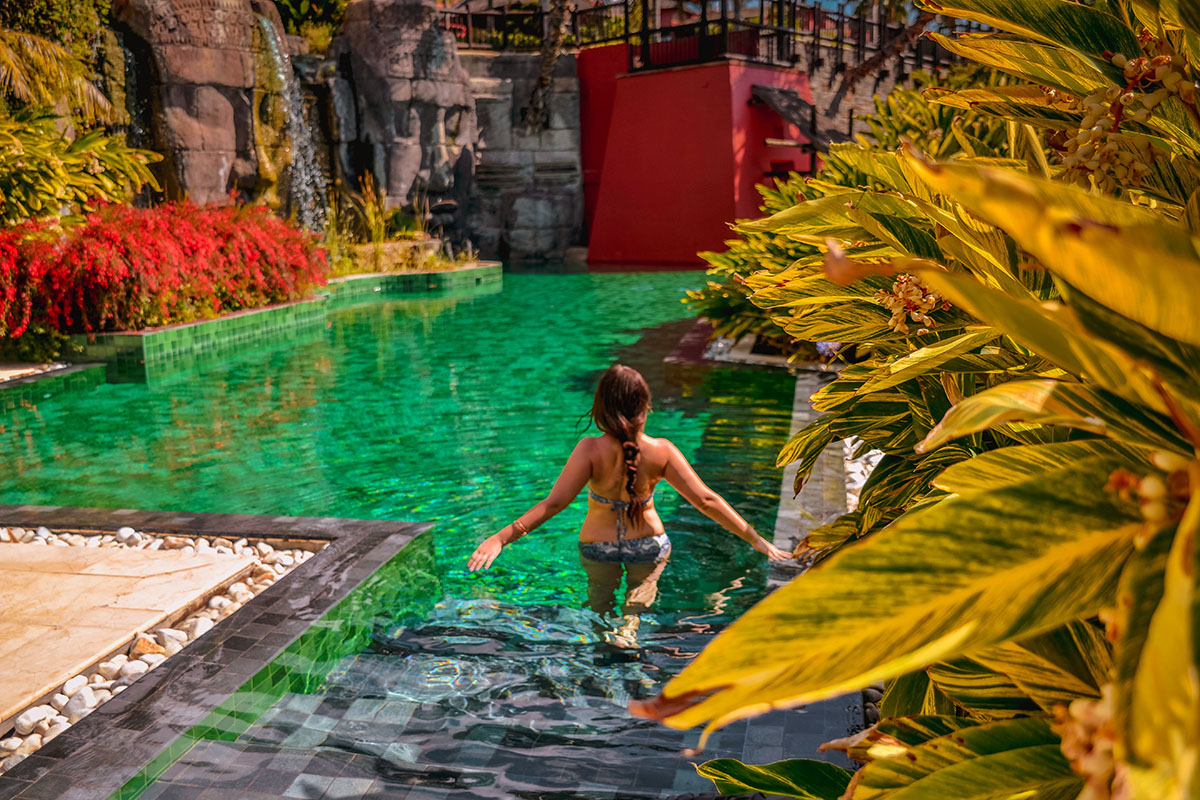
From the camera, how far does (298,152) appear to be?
1967 cm

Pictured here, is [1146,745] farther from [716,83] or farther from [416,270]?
[716,83]

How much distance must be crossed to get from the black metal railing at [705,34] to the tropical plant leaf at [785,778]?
21.5 m

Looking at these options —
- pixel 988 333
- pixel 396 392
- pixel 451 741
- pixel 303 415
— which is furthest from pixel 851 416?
pixel 396 392

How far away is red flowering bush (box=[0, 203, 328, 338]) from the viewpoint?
10.5m

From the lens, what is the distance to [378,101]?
20891 mm

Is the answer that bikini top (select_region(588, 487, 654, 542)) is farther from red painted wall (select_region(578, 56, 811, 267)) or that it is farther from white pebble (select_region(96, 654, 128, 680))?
red painted wall (select_region(578, 56, 811, 267))

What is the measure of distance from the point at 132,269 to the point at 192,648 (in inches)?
350

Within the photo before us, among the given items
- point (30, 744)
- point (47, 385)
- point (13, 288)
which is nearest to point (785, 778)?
point (30, 744)

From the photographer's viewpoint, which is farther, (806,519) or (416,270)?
(416,270)

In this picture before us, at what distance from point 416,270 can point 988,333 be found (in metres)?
19.0

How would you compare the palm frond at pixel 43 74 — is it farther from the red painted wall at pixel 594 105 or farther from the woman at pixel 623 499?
the woman at pixel 623 499

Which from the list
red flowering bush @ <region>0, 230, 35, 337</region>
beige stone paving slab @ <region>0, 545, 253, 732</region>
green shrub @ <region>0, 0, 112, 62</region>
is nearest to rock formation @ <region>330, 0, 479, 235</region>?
green shrub @ <region>0, 0, 112, 62</region>

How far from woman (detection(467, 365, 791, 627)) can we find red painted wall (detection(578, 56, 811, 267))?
17.1 metres

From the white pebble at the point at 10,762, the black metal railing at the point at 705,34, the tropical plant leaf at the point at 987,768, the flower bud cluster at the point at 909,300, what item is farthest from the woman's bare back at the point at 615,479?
the black metal railing at the point at 705,34
